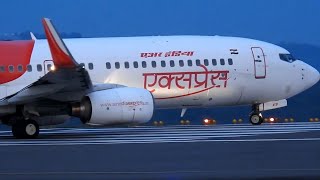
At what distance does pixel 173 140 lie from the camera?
86.1 ft

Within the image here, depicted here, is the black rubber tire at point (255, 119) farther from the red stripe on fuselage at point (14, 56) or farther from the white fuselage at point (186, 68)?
the red stripe on fuselage at point (14, 56)

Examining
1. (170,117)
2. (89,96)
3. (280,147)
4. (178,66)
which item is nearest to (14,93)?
(89,96)

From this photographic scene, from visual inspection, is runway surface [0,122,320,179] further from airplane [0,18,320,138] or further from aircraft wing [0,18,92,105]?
aircraft wing [0,18,92,105]

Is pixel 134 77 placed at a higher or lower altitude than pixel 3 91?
higher

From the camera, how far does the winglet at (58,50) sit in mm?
26359

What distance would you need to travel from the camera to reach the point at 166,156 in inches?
800

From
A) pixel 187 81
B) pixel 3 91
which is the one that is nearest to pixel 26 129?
pixel 3 91

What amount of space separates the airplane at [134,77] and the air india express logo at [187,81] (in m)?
0.03

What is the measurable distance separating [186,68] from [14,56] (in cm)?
585

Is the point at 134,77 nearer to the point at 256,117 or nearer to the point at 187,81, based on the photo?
the point at 187,81

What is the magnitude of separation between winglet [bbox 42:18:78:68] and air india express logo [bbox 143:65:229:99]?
644cm

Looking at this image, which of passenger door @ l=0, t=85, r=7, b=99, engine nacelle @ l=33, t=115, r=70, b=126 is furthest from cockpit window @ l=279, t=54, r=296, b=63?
passenger door @ l=0, t=85, r=7, b=99

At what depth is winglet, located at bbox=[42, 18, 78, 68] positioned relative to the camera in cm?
2636

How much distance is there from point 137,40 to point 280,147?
1184 centimetres
